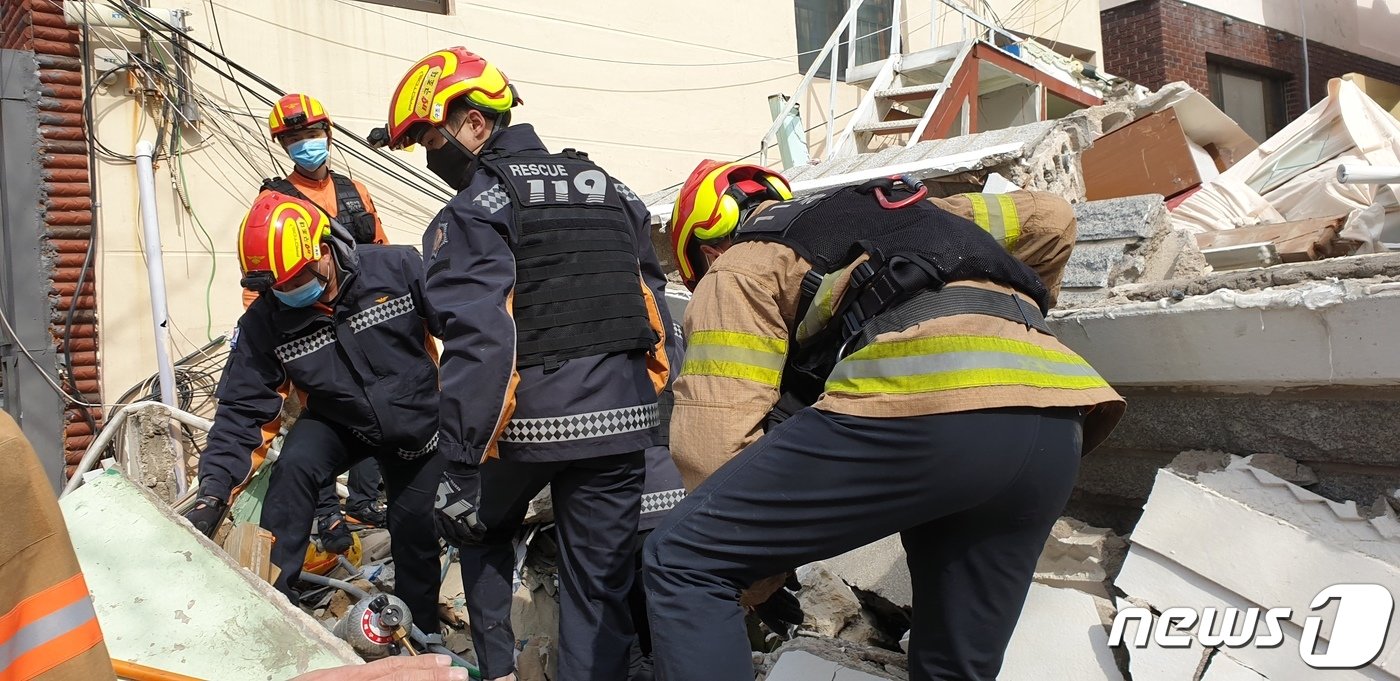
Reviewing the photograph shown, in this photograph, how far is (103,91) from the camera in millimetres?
6145

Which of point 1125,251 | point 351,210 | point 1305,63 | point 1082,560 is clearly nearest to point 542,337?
point 1082,560

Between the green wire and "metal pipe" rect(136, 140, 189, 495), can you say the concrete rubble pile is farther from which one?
the green wire

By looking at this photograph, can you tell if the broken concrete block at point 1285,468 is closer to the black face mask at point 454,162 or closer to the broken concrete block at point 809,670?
the broken concrete block at point 809,670

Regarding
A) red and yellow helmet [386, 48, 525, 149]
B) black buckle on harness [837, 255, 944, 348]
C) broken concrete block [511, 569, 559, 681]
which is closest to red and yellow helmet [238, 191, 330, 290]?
red and yellow helmet [386, 48, 525, 149]

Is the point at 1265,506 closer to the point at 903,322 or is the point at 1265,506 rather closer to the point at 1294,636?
the point at 1294,636

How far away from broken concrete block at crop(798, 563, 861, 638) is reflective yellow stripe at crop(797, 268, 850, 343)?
1410 mm

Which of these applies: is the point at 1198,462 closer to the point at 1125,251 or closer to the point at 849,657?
the point at 1125,251

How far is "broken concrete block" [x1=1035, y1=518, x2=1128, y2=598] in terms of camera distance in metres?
2.94

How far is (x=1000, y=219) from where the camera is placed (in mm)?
2258

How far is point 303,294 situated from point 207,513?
0.85 metres

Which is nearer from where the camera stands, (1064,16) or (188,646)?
(188,646)

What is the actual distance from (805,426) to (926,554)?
1.45 feet

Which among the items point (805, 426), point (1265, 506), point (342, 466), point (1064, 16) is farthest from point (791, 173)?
point (1064, 16)

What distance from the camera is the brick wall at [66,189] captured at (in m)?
5.99
